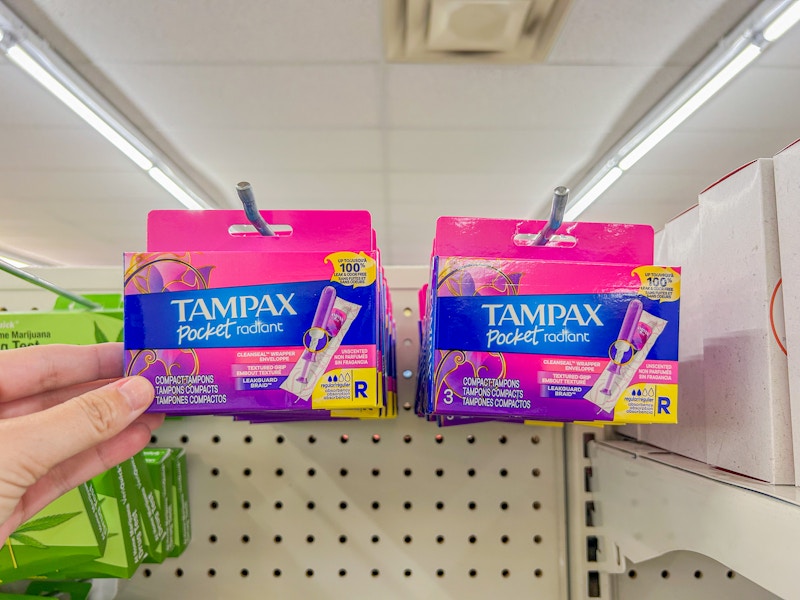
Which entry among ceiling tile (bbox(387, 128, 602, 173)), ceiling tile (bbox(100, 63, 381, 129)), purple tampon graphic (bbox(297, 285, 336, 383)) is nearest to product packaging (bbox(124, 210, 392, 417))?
purple tampon graphic (bbox(297, 285, 336, 383))

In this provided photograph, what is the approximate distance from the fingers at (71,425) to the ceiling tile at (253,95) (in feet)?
6.81

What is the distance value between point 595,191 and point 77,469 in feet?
11.7

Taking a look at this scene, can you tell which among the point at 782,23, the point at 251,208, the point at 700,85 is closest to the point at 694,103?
the point at 700,85

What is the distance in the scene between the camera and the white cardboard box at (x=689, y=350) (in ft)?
1.82

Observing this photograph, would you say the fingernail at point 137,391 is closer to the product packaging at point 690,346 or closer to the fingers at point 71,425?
the fingers at point 71,425

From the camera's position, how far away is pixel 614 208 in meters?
4.09

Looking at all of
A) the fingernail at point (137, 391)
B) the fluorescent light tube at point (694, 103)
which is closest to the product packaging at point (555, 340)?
the fingernail at point (137, 391)

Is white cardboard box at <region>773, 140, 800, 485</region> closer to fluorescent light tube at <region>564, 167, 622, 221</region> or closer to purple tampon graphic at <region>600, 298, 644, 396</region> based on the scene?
purple tampon graphic at <region>600, 298, 644, 396</region>

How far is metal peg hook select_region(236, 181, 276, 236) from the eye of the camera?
1.47 ft

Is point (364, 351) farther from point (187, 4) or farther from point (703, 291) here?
point (187, 4)

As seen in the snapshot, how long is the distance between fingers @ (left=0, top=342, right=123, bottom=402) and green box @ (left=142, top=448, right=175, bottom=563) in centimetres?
16

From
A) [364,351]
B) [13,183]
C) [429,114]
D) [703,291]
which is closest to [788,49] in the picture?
[429,114]

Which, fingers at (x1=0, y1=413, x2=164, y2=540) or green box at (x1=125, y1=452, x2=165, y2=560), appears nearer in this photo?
fingers at (x1=0, y1=413, x2=164, y2=540)

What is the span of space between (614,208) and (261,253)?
4.05 meters
